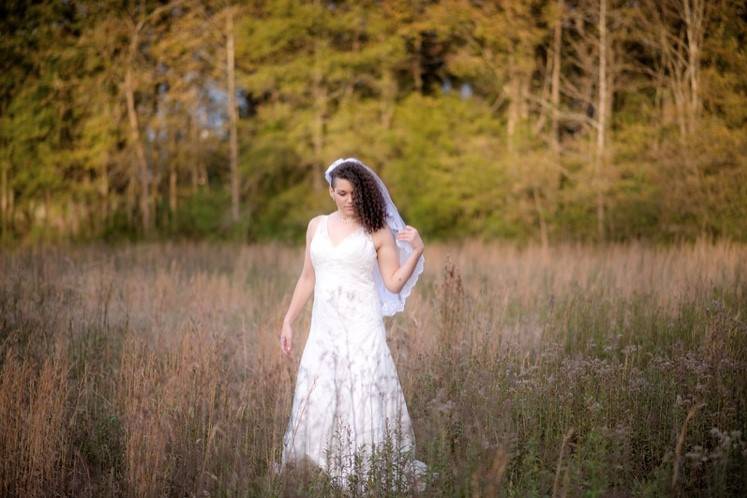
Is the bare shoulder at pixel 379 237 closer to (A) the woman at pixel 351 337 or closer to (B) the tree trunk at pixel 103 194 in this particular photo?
(A) the woman at pixel 351 337

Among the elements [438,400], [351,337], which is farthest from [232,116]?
[438,400]

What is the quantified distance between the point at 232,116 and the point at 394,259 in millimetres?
15997

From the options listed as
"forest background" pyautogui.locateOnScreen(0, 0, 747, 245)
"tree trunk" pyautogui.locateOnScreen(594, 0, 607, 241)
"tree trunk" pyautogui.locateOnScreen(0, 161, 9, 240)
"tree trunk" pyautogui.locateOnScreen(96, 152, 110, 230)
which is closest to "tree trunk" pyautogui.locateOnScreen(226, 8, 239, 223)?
"forest background" pyautogui.locateOnScreen(0, 0, 747, 245)

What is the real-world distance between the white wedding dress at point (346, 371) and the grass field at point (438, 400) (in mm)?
236

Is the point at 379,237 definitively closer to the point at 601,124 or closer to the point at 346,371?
the point at 346,371

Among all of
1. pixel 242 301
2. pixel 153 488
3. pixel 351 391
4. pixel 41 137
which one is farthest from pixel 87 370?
pixel 41 137

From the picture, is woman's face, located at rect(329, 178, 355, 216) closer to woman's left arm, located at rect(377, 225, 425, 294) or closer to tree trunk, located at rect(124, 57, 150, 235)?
woman's left arm, located at rect(377, 225, 425, 294)

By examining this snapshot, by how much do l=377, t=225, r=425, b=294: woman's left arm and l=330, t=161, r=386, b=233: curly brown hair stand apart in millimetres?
83

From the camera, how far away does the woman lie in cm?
386

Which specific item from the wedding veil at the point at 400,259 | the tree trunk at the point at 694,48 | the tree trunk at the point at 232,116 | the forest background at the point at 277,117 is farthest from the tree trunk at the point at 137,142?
the wedding veil at the point at 400,259

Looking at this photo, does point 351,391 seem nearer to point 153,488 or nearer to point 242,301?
point 153,488

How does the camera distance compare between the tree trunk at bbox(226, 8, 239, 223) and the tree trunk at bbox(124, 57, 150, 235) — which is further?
the tree trunk at bbox(226, 8, 239, 223)

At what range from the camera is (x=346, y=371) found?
392 cm

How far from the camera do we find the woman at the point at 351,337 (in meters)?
3.86
